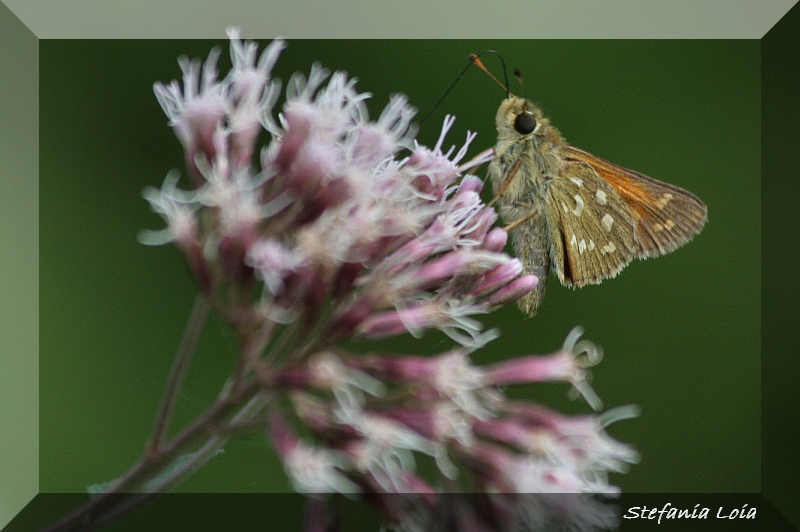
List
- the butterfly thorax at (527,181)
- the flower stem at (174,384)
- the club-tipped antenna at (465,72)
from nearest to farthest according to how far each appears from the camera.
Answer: the flower stem at (174,384) < the butterfly thorax at (527,181) < the club-tipped antenna at (465,72)

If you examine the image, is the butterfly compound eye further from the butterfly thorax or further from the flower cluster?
the flower cluster

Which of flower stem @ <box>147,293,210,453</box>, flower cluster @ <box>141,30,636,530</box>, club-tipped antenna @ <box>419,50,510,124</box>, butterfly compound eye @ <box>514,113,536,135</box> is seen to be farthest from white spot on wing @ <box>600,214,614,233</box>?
flower stem @ <box>147,293,210,453</box>

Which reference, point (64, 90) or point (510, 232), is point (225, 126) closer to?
point (510, 232)

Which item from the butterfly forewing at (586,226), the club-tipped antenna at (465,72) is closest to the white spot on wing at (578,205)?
the butterfly forewing at (586,226)

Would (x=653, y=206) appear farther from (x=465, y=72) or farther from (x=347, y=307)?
(x=347, y=307)

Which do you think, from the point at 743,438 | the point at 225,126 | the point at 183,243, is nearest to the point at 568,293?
the point at 743,438

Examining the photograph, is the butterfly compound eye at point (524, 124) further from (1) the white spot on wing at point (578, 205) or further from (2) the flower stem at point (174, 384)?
(2) the flower stem at point (174, 384)
